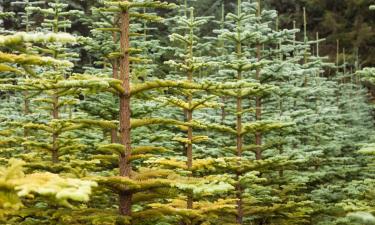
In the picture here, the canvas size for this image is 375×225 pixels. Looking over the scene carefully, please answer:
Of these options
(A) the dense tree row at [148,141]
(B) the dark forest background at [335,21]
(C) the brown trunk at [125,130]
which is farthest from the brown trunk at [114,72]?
(B) the dark forest background at [335,21]

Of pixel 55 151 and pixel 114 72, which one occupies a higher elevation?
pixel 114 72

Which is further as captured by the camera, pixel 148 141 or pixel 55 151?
pixel 148 141

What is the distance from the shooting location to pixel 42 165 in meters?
8.80

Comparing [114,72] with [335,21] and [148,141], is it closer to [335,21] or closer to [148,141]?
[148,141]

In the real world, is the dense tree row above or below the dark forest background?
below

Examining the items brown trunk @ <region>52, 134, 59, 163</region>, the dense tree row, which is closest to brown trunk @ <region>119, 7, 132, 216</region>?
the dense tree row

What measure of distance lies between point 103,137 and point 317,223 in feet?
23.4

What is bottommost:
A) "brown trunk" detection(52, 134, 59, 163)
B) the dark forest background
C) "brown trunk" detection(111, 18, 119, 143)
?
"brown trunk" detection(52, 134, 59, 163)

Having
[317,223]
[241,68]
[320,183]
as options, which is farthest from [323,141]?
[241,68]

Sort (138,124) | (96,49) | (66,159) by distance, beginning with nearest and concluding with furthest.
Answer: (138,124) < (66,159) < (96,49)

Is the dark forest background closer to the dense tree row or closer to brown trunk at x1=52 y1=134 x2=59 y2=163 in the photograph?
the dense tree row

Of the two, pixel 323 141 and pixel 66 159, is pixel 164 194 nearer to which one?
pixel 66 159

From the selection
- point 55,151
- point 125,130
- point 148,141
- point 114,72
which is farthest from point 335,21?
point 125,130

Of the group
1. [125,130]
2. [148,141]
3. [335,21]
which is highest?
[335,21]
